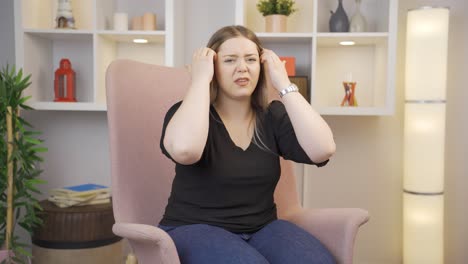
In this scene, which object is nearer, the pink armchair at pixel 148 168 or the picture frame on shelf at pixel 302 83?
the pink armchair at pixel 148 168

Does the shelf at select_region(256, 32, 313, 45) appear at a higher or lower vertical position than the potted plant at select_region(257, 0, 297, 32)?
lower

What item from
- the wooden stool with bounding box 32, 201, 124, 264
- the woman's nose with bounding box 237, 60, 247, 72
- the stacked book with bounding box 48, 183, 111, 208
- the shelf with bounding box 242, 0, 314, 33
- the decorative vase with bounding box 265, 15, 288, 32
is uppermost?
the shelf with bounding box 242, 0, 314, 33

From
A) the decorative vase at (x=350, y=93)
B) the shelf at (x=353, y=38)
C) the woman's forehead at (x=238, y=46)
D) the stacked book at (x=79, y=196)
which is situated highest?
the shelf at (x=353, y=38)

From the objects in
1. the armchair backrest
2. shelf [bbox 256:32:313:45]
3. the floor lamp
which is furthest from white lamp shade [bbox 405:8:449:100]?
the armchair backrest

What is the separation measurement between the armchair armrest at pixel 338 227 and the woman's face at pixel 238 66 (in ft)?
1.47

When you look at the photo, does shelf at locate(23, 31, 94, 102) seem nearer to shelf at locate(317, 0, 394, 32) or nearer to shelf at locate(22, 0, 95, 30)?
shelf at locate(22, 0, 95, 30)

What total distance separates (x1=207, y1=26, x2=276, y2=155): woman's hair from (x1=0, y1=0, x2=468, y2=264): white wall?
4.59 feet

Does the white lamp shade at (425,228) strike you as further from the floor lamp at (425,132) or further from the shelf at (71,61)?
the shelf at (71,61)

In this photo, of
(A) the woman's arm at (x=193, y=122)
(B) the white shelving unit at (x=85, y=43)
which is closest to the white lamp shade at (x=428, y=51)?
(B) the white shelving unit at (x=85, y=43)

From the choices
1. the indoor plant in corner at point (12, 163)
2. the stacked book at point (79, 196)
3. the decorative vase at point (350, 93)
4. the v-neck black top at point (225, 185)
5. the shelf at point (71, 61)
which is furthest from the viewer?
the shelf at point (71, 61)

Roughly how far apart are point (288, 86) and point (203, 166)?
1.18 feet

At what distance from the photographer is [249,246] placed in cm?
134

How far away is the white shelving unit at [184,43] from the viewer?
264 centimetres

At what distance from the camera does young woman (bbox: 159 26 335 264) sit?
1.40 m
